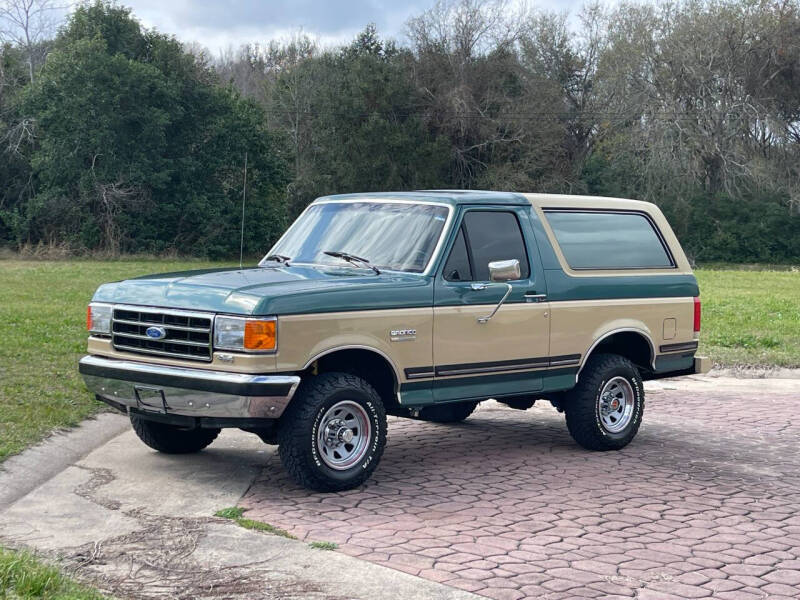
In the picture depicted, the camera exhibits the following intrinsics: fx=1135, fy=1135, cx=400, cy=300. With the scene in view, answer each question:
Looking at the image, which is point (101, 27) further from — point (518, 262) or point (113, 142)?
point (518, 262)

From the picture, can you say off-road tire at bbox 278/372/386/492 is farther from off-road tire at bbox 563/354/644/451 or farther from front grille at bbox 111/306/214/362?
off-road tire at bbox 563/354/644/451

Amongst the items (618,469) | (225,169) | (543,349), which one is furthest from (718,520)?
(225,169)

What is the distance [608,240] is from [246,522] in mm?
4513

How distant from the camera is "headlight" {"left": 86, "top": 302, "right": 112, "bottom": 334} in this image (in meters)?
8.27

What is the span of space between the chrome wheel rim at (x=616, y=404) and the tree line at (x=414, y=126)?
132ft

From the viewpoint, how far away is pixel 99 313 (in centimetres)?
838

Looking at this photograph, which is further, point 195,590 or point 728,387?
point 728,387

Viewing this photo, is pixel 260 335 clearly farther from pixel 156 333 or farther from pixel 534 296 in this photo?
pixel 534 296

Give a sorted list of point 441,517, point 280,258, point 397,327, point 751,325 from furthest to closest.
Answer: point 751,325 < point 280,258 < point 397,327 < point 441,517

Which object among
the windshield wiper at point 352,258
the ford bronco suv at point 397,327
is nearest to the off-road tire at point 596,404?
the ford bronco suv at point 397,327

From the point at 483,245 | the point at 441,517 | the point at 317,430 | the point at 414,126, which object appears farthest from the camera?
the point at 414,126

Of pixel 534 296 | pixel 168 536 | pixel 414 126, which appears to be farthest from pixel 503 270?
pixel 414 126

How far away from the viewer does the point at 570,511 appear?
7.43 m

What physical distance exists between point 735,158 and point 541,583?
60.1m
